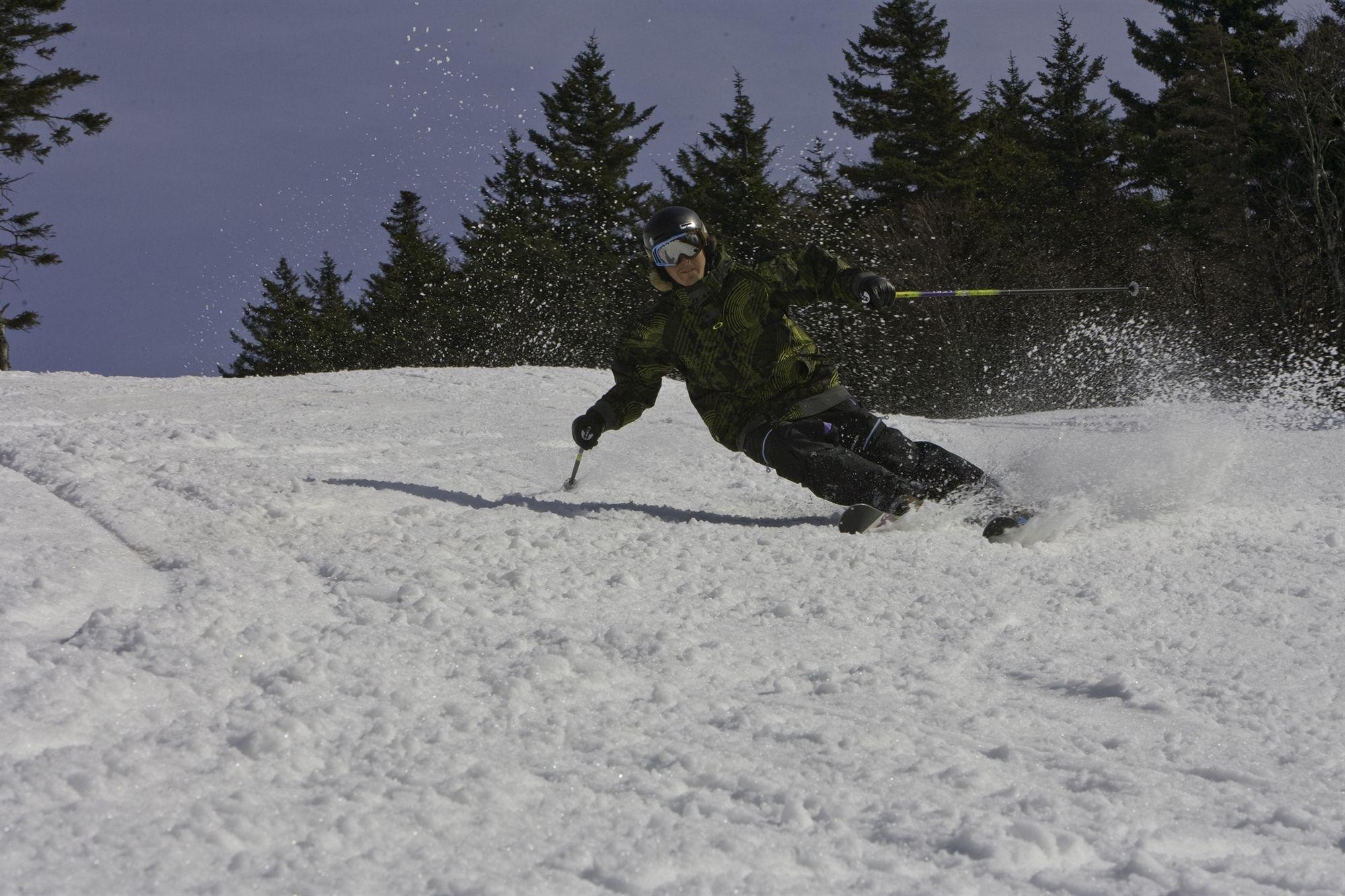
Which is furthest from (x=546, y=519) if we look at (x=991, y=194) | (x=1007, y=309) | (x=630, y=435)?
(x=991, y=194)

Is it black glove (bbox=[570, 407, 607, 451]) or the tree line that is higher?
the tree line

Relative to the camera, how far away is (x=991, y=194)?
102 feet

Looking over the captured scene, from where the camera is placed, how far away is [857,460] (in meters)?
4.23

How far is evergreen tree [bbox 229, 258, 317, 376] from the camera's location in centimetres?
4405

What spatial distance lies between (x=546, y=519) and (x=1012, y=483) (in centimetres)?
220

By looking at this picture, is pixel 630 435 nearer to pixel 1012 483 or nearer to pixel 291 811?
pixel 1012 483

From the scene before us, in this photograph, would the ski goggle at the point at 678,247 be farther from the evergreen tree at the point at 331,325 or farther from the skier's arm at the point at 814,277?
the evergreen tree at the point at 331,325

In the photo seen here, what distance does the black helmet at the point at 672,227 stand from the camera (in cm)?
455

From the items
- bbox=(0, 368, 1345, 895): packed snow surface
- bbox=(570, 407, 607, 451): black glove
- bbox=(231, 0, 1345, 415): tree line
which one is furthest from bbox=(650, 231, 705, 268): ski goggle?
bbox=(231, 0, 1345, 415): tree line

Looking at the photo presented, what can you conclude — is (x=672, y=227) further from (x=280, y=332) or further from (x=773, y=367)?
(x=280, y=332)

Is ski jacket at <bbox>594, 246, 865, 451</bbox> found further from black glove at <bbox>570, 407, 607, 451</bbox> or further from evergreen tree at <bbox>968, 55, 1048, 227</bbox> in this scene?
evergreen tree at <bbox>968, 55, 1048, 227</bbox>

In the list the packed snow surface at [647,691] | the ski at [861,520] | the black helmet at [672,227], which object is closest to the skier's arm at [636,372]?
the black helmet at [672,227]

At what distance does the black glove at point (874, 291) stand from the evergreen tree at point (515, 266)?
25.6 m

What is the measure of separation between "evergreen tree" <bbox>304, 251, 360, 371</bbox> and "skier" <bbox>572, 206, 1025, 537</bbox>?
39.2 m
